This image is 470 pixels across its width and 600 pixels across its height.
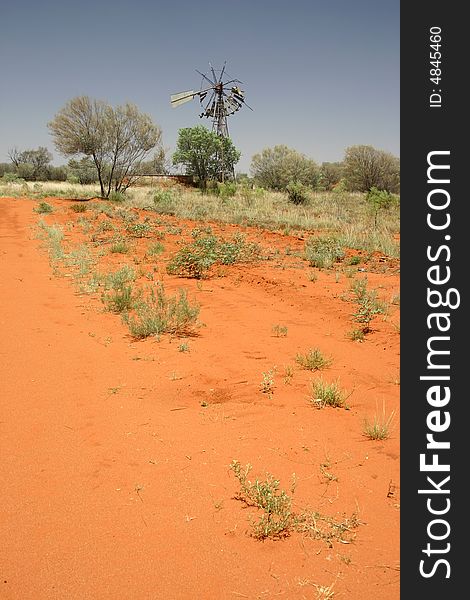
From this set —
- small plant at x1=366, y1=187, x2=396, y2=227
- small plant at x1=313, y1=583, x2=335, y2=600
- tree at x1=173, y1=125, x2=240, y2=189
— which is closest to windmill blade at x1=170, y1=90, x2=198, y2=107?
tree at x1=173, y1=125, x2=240, y2=189

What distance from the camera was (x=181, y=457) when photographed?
3285 mm

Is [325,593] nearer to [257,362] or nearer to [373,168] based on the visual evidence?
[257,362]

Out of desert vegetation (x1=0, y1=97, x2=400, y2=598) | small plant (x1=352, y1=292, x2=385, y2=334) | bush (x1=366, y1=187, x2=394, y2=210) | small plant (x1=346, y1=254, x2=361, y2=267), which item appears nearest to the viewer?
desert vegetation (x1=0, y1=97, x2=400, y2=598)

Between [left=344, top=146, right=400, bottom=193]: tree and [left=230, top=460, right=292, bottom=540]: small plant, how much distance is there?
28.4 metres

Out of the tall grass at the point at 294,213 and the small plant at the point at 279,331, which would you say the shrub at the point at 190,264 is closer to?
the small plant at the point at 279,331

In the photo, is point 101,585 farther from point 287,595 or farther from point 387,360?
point 387,360

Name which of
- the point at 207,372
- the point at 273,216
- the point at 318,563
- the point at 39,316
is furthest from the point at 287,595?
the point at 273,216

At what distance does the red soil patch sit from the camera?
7.50ft

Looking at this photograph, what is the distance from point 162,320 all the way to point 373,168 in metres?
26.5

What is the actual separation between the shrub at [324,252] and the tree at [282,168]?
1939 centimetres

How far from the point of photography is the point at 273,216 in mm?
18750

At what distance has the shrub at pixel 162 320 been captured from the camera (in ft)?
19.8

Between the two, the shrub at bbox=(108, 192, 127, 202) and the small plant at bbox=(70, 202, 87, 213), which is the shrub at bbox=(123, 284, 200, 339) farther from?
the shrub at bbox=(108, 192, 127, 202)

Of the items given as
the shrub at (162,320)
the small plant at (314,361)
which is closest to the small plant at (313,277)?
the shrub at (162,320)
